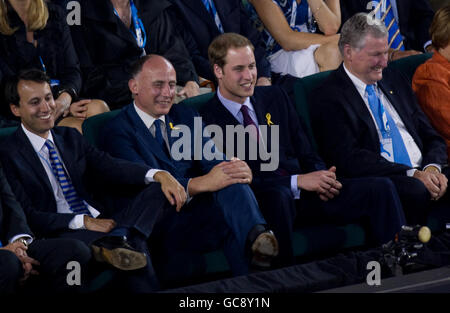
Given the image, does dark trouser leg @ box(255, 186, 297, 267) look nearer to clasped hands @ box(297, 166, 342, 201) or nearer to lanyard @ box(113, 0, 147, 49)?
clasped hands @ box(297, 166, 342, 201)

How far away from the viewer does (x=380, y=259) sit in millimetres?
2379

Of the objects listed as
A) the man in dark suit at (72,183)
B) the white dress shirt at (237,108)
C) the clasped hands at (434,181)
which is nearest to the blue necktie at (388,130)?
the clasped hands at (434,181)

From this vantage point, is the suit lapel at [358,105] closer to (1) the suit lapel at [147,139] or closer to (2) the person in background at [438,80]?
(2) the person in background at [438,80]

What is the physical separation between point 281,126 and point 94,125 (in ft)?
2.74

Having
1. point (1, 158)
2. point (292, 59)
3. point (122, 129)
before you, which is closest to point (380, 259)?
point (122, 129)

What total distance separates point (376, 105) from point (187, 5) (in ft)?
4.18

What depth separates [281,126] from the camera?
11.6 ft

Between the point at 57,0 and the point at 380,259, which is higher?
the point at 57,0

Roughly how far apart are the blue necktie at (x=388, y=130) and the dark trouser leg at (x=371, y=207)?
1.20 ft

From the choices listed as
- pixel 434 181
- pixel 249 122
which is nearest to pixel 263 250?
pixel 249 122

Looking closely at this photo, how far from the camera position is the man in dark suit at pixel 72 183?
288cm

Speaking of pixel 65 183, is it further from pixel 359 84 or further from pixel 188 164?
pixel 359 84

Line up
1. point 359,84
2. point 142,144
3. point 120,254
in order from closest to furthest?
point 120,254 → point 142,144 → point 359,84
